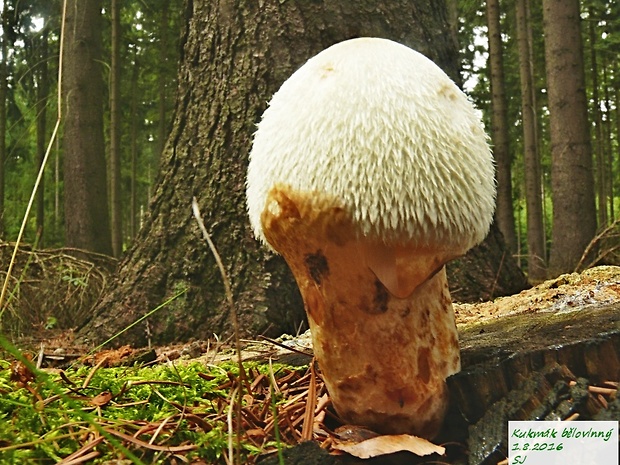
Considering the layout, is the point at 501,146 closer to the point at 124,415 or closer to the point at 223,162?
the point at 223,162

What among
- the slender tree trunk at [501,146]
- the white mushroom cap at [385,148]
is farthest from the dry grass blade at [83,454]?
the slender tree trunk at [501,146]

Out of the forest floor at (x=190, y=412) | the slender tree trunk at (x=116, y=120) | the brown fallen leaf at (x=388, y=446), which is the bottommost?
the brown fallen leaf at (x=388, y=446)

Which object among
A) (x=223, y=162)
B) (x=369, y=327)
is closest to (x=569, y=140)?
(x=223, y=162)

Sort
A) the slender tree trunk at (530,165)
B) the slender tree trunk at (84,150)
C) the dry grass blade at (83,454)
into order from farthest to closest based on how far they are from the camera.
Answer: the slender tree trunk at (530,165)
the slender tree trunk at (84,150)
the dry grass blade at (83,454)

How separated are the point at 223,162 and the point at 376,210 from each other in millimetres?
1768

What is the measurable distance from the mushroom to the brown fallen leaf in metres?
0.09

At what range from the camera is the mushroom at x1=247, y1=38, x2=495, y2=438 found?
4.05 ft

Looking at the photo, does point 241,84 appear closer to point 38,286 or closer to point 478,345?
point 478,345

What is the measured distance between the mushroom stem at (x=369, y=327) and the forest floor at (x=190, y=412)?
9 centimetres

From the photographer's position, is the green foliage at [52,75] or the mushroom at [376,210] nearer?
the mushroom at [376,210]

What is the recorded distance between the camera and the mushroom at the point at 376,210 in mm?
1233

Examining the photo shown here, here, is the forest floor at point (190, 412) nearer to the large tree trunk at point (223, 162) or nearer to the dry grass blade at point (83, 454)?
the dry grass blade at point (83, 454)

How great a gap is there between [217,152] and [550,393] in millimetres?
2031

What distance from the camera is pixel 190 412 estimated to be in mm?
1472
